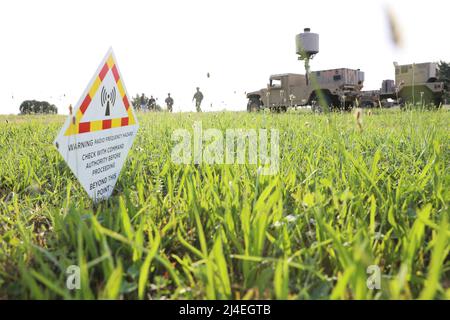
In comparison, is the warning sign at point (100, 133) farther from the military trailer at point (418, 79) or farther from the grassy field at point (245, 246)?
the military trailer at point (418, 79)

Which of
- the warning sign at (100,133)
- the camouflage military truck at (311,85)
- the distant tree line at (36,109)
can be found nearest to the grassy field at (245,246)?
the warning sign at (100,133)

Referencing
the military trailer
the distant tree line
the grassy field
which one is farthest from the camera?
the military trailer

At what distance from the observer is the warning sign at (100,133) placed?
1474 mm

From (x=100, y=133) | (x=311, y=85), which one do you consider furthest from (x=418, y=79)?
(x=100, y=133)

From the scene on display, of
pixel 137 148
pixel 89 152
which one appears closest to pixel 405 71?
pixel 137 148

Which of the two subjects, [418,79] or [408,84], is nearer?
[408,84]

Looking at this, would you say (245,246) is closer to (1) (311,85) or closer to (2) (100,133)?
(2) (100,133)

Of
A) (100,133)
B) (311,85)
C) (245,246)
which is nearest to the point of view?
(245,246)

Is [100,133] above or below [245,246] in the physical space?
above

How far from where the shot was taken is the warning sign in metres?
1.47

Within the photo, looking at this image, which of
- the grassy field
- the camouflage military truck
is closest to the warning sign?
the grassy field

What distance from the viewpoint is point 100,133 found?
5.48 feet

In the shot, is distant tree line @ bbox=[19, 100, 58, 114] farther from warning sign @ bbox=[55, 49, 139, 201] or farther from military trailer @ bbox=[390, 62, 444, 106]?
military trailer @ bbox=[390, 62, 444, 106]
